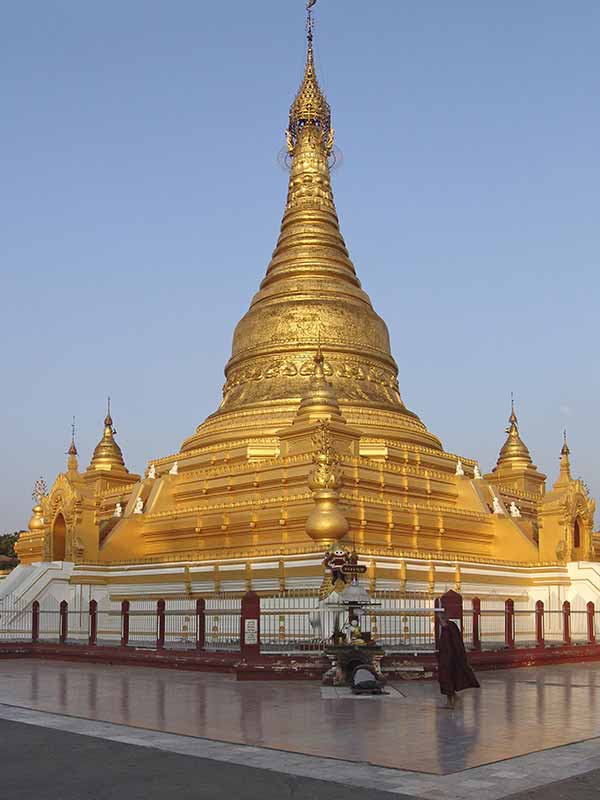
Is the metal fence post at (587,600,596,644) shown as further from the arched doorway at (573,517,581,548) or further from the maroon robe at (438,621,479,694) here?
the maroon robe at (438,621,479,694)

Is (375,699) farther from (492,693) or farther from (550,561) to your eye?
(550,561)

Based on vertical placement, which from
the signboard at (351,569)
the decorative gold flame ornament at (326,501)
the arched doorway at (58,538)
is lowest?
the signboard at (351,569)

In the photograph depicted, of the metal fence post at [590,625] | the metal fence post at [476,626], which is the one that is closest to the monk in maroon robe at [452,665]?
the metal fence post at [476,626]

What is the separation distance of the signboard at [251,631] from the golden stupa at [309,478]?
6.13 m

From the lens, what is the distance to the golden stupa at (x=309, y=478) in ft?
85.3

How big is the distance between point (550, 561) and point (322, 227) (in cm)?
1657

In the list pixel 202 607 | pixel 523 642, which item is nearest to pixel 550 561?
pixel 523 642

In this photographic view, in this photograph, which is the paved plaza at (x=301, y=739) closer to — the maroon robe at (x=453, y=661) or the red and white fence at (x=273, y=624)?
the maroon robe at (x=453, y=661)

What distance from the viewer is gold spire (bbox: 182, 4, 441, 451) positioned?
33.0 meters

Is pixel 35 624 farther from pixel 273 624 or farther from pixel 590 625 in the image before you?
pixel 590 625

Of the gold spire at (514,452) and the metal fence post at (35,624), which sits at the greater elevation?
the gold spire at (514,452)

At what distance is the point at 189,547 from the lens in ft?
95.2

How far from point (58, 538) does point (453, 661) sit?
19.9 m

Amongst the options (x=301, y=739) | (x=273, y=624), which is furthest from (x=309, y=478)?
(x=301, y=739)
